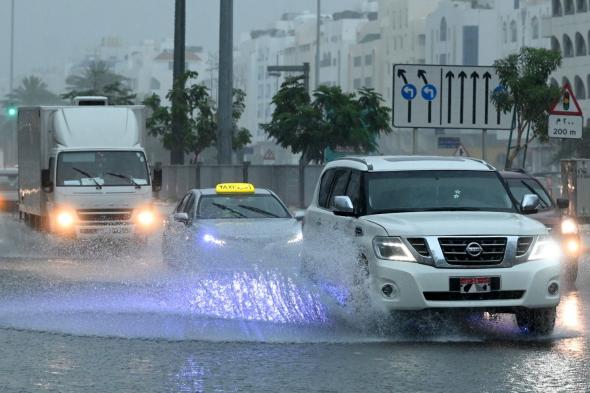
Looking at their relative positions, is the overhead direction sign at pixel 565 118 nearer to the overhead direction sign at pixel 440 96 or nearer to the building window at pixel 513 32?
the overhead direction sign at pixel 440 96

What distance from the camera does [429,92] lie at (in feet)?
110

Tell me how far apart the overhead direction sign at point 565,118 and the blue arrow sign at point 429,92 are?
9.94ft

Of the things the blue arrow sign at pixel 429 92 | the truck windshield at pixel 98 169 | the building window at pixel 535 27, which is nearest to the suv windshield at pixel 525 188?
the truck windshield at pixel 98 169

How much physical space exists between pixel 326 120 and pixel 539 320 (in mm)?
38352

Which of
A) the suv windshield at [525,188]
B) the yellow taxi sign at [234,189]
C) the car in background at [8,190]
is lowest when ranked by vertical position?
the car in background at [8,190]

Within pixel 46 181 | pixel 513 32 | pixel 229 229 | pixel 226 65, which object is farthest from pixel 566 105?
pixel 513 32

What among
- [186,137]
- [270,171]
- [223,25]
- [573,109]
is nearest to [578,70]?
[186,137]

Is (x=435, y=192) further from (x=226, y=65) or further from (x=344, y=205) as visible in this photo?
(x=226, y=65)

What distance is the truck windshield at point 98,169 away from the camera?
3095 cm

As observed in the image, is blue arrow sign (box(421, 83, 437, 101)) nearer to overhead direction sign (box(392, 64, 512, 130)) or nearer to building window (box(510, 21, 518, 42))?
overhead direction sign (box(392, 64, 512, 130))

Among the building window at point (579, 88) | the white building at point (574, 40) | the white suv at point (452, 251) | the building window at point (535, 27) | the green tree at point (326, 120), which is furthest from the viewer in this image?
the building window at point (535, 27)

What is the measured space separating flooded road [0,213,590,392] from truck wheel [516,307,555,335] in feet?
0.49

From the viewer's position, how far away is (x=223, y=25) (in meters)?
41.2

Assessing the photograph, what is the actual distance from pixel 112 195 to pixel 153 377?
1958 centimetres
